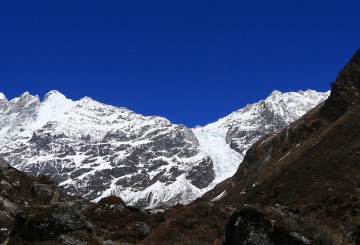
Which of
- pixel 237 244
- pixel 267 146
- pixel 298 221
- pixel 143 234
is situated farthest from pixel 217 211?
pixel 267 146

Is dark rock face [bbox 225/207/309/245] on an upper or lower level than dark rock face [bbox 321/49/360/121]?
lower

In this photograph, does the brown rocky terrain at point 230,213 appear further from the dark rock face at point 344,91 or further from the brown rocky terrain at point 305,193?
the dark rock face at point 344,91

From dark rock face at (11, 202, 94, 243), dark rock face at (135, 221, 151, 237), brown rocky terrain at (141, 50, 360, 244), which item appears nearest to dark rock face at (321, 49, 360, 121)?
brown rocky terrain at (141, 50, 360, 244)

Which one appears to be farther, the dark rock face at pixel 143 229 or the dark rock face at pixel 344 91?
the dark rock face at pixel 344 91

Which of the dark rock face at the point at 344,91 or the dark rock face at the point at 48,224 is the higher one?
the dark rock face at the point at 344,91

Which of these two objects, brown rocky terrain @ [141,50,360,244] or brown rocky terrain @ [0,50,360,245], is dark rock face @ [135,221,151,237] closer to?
brown rocky terrain @ [0,50,360,245]

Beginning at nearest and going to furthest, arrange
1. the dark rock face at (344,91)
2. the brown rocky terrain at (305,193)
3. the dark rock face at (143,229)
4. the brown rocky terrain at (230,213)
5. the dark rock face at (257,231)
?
1. the dark rock face at (257,231)
2. the brown rocky terrain at (305,193)
3. the brown rocky terrain at (230,213)
4. the dark rock face at (143,229)
5. the dark rock face at (344,91)

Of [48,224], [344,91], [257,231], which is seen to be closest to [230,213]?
[257,231]

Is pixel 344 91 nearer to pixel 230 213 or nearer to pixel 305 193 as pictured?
pixel 305 193

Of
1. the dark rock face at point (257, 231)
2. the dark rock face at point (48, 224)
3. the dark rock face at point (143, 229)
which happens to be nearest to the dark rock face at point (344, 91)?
the dark rock face at point (143, 229)

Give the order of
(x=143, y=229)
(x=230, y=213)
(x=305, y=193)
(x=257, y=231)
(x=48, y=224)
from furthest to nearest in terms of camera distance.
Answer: (x=305, y=193) < (x=230, y=213) < (x=143, y=229) < (x=48, y=224) < (x=257, y=231)

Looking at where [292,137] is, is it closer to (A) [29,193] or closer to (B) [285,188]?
(B) [285,188]

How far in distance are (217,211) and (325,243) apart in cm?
1223

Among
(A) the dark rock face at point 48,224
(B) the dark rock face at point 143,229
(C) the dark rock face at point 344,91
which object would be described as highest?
(C) the dark rock face at point 344,91
